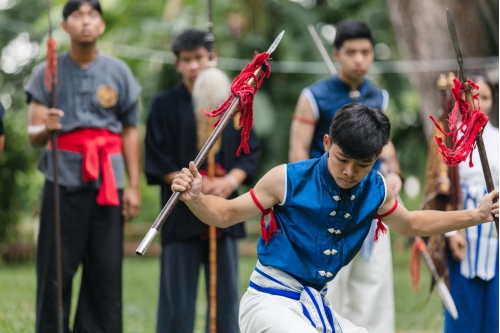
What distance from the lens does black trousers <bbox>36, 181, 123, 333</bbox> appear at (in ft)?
15.9

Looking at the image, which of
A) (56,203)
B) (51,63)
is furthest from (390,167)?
(51,63)

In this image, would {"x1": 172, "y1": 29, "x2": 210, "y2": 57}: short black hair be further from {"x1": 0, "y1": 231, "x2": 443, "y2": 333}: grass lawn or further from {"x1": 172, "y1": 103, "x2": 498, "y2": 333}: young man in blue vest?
{"x1": 0, "y1": 231, "x2": 443, "y2": 333}: grass lawn

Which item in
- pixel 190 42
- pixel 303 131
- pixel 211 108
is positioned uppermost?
pixel 190 42

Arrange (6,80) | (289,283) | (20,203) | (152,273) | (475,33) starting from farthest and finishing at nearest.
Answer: (6,80)
(20,203)
(152,273)
(475,33)
(289,283)

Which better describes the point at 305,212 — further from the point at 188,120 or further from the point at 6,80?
the point at 6,80

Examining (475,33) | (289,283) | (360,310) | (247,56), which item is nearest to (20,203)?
(247,56)

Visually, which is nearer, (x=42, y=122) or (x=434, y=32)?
(x=42, y=122)

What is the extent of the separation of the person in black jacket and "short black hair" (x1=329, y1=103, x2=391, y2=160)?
1.64 metres

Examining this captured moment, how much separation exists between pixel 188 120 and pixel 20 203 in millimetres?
7838

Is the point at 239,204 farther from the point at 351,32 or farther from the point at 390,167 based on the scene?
the point at 351,32

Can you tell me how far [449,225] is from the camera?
3.90 metres

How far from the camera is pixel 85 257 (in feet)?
16.4

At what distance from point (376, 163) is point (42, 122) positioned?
2073mm

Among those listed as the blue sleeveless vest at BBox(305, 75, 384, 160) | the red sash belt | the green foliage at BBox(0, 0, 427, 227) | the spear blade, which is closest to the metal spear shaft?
the red sash belt
